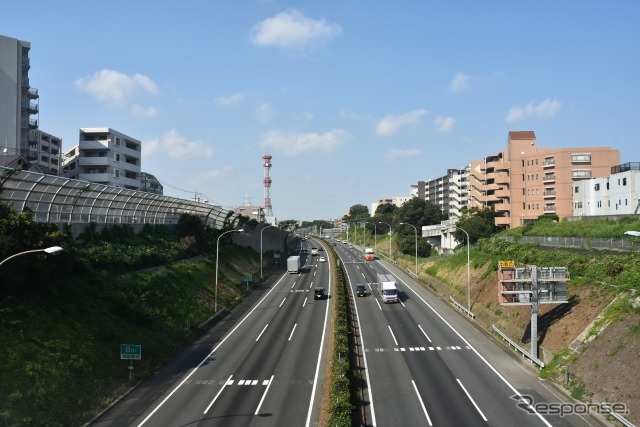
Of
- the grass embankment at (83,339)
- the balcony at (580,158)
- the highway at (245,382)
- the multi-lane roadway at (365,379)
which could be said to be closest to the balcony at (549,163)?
the balcony at (580,158)

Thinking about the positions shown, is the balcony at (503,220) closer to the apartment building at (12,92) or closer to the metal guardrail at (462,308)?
the metal guardrail at (462,308)

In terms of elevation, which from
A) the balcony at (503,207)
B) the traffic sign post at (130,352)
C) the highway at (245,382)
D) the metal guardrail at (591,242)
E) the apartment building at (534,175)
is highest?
the apartment building at (534,175)

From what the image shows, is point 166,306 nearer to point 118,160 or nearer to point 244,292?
point 244,292

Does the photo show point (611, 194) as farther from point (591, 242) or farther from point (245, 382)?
point (245, 382)

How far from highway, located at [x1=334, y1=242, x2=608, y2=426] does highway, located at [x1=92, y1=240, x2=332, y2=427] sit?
12.4 ft

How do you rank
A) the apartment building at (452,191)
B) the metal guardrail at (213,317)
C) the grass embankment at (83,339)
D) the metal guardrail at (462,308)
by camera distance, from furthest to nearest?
1. the apartment building at (452,191)
2. the metal guardrail at (462,308)
3. the metal guardrail at (213,317)
4. the grass embankment at (83,339)

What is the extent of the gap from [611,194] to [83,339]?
236 feet

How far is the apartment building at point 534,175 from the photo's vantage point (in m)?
85.6

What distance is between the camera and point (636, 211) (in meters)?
65.1

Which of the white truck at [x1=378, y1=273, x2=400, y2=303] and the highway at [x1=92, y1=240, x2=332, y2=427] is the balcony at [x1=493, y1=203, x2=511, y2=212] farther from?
the highway at [x1=92, y1=240, x2=332, y2=427]

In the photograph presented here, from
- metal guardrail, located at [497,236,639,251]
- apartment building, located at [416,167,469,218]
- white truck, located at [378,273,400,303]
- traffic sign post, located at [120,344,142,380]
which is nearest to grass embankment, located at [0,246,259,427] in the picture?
traffic sign post, located at [120,344,142,380]

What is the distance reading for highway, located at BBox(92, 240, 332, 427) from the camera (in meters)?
24.3

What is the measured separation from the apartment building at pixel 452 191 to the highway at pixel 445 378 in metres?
103

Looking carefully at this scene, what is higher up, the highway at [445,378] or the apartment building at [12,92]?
the apartment building at [12,92]
